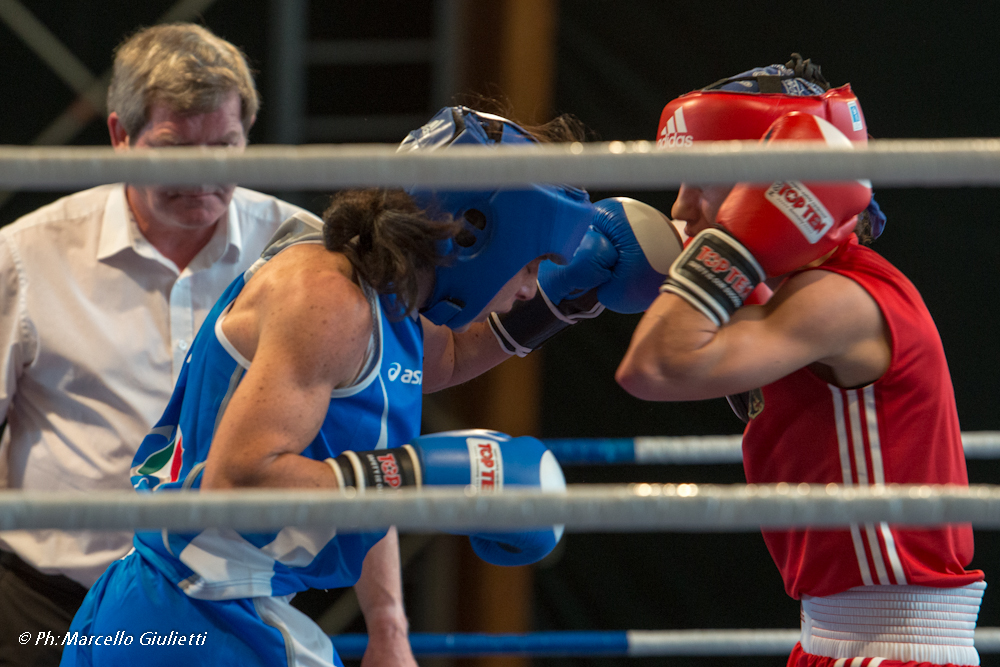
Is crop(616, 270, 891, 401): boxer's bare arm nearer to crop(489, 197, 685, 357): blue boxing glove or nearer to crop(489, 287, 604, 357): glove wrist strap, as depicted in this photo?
crop(489, 197, 685, 357): blue boxing glove

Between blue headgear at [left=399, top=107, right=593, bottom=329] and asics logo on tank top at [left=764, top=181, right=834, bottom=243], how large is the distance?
0.97 ft

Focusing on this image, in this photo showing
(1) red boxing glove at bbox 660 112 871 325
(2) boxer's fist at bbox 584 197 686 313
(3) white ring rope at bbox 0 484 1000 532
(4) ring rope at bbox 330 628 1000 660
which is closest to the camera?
(3) white ring rope at bbox 0 484 1000 532

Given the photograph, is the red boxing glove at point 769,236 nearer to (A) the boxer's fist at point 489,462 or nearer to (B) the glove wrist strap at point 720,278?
(B) the glove wrist strap at point 720,278

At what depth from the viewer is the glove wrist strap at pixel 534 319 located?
5.19 feet

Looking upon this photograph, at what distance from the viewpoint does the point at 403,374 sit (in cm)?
Result: 125

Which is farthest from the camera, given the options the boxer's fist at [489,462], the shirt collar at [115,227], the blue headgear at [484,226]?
the shirt collar at [115,227]

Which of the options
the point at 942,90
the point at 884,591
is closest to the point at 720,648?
the point at 884,591

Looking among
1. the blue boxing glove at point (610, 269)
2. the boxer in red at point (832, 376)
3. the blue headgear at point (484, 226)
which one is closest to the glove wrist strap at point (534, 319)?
the blue boxing glove at point (610, 269)

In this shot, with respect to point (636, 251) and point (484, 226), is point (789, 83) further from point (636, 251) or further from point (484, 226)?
point (484, 226)

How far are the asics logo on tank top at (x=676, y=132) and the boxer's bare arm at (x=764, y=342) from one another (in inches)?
10.8

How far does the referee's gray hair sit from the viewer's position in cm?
176

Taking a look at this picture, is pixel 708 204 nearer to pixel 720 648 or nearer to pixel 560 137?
pixel 560 137

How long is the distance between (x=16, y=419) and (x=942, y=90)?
2.72m

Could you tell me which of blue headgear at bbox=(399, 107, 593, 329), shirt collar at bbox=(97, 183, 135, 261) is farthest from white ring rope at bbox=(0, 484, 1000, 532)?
shirt collar at bbox=(97, 183, 135, 261)
